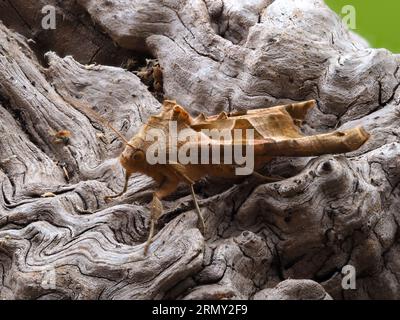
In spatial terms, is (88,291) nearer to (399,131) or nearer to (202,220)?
A: (202,220)

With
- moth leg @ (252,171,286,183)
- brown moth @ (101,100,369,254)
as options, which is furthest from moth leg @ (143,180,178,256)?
moth leg @ (252,171,286,183)

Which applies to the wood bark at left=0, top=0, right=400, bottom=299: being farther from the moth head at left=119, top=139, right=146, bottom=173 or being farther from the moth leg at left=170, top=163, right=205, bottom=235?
the moth head at left=119, top=139, right=146, bottom=173

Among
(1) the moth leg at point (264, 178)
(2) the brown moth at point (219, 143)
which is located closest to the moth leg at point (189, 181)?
(2) the brown moth at point (219, 143)

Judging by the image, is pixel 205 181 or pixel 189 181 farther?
pixel 205 181

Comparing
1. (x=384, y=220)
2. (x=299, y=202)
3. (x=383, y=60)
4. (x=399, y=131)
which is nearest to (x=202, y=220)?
(x=299, y=202)

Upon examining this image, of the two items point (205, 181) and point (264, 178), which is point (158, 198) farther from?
point (264, 178)

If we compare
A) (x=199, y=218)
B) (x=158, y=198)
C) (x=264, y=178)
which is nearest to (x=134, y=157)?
(x=158, y=198)
